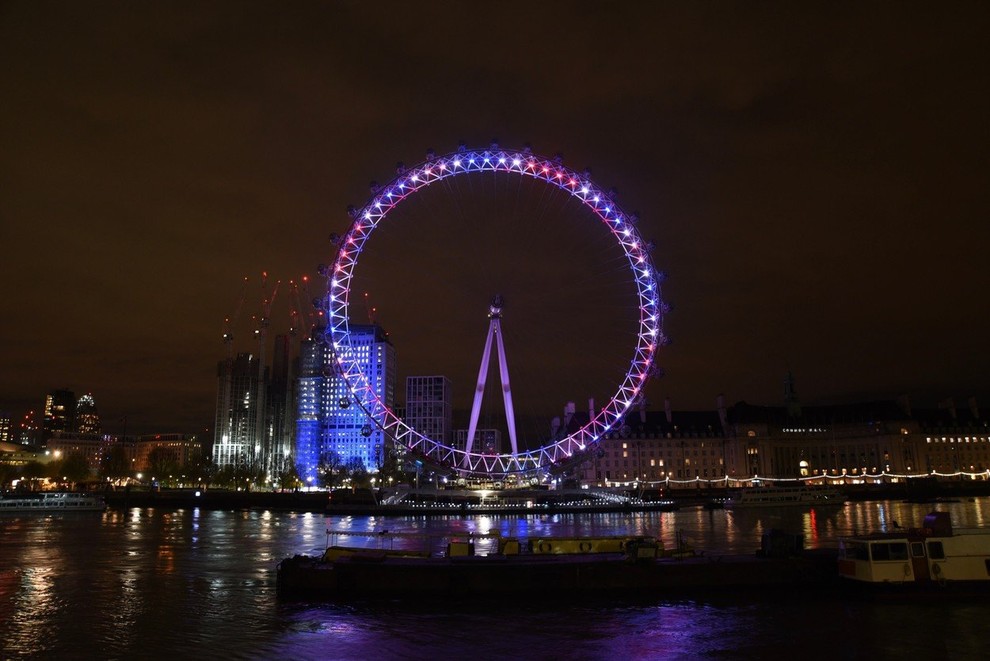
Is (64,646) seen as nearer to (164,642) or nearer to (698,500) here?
(164,642)

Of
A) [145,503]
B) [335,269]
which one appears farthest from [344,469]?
[335,269]

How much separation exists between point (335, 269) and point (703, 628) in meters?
47.0

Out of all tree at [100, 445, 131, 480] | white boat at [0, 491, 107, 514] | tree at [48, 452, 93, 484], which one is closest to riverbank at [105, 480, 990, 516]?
white boat at [0, 491, 107, 514]

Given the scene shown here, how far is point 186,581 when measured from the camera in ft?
127

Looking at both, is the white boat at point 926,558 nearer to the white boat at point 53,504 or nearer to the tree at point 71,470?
the white boat at point 53,504

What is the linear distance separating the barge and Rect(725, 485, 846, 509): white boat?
83182 mm

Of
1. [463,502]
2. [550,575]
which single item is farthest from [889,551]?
[463,502]

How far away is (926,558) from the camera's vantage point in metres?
31.8

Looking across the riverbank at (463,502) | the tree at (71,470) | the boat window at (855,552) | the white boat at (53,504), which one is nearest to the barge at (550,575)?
the boat window at (855,552)

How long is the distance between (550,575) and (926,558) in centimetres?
1499

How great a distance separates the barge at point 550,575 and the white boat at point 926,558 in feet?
9.45

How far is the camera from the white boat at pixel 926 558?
31.5 m

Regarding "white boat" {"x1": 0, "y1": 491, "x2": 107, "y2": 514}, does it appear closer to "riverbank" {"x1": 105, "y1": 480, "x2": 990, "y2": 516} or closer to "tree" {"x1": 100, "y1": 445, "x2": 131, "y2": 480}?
"riverbank" {"x1": 105, "y1": 480, "x2": 990, "y2": 516}

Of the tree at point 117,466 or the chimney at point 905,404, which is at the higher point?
the chimney at point 905,404
